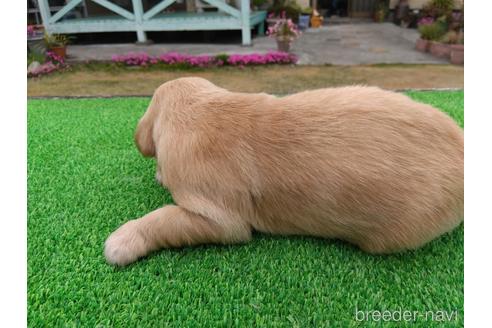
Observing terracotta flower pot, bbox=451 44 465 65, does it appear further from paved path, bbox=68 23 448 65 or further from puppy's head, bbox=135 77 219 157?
puppy's head, bbox=135 77 219 157

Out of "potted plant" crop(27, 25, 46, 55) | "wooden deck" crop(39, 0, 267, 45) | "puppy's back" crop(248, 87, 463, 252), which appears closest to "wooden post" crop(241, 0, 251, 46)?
"wooden deck" crop(39, 0, 267, 45)

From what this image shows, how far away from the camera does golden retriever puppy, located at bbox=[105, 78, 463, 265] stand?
1.39 m

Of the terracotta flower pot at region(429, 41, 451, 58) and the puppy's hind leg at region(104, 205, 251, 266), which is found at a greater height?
the terracotta flower pot at region(429, 41, 451, 58)

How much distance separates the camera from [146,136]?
188 centimetres

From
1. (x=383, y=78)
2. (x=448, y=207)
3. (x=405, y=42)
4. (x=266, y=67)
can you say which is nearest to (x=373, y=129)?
(x=448, y=207)

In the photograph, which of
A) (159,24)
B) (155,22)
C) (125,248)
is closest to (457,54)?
(159,24)

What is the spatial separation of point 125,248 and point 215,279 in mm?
421

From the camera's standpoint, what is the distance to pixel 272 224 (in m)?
1.61

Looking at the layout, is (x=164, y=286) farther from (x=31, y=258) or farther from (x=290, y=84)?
(x=290, y=84)

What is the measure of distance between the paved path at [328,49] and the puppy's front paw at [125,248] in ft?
19.3

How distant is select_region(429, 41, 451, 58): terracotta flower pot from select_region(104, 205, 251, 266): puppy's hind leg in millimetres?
7229

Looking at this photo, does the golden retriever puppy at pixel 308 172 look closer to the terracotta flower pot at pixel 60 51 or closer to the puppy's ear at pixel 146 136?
the puppy's ear at pixel 146 136

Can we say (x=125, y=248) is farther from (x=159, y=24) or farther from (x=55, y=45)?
(x=159, y=24)

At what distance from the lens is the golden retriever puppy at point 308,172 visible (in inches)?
54.7
